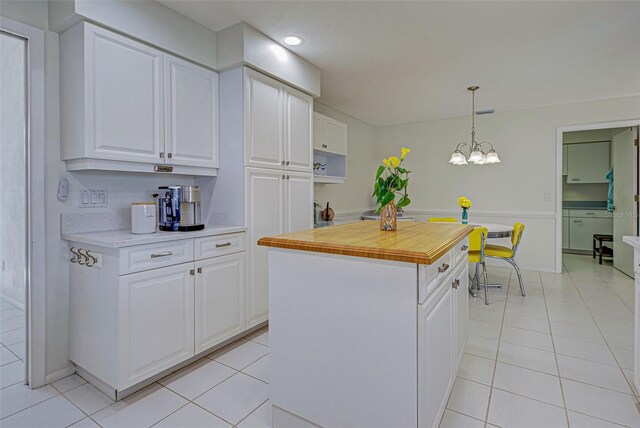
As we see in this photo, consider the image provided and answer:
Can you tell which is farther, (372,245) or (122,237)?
(122,237)

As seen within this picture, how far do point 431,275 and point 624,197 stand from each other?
16.4ft

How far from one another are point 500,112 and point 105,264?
5.44m

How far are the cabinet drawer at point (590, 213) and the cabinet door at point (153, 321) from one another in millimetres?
7241

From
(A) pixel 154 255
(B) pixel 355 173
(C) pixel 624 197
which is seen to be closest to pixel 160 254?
(A) pixel 154 255

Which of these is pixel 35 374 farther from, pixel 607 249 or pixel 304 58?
pixel 607 249

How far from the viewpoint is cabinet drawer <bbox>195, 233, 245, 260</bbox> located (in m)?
2.24

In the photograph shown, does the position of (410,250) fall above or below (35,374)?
above

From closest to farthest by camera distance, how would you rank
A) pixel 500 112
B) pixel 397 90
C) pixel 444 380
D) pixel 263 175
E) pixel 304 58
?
→ pixel 444 380, pixel 263 175, pixel 304 58, pixel 397 90, pixel 500 112

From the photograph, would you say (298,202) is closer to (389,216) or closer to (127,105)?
(389,216)

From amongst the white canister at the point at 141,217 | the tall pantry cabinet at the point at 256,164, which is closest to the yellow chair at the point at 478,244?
the tall pantry cabinet at the point at 256,164

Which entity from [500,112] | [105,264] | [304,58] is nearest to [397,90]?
[304,58]

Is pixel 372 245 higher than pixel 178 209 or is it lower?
lower

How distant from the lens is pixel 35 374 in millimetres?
1970

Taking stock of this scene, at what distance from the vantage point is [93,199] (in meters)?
2.20
